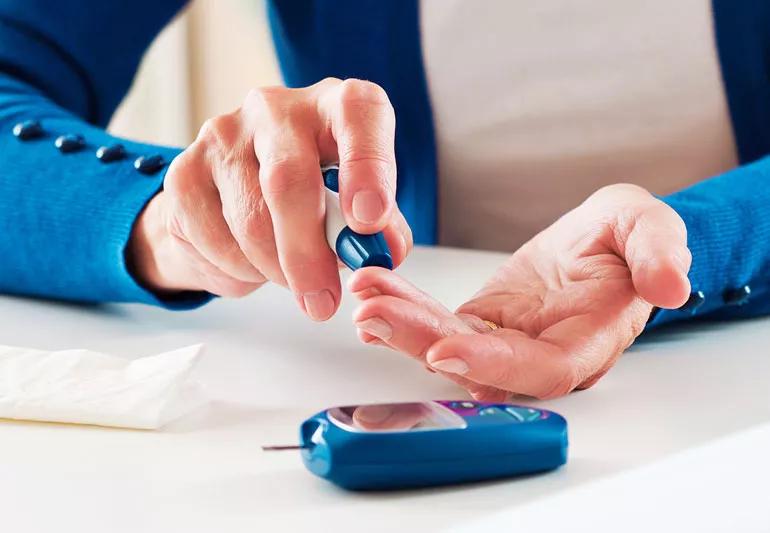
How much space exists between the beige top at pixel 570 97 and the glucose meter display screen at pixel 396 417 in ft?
2.32

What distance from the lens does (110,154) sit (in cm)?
77

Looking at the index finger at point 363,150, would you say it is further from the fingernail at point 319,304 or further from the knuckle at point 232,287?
the knuckle at point 232,287

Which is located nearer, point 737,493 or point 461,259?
point 737,493

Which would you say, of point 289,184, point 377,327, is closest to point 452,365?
point 377,327

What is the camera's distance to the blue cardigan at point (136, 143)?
0.70m

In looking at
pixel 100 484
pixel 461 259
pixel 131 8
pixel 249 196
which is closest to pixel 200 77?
pixel 131 8

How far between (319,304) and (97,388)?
12 cm

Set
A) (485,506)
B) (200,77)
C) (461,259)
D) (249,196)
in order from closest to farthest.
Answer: (485,506)
(249,196)
(461,259)
(200,77)

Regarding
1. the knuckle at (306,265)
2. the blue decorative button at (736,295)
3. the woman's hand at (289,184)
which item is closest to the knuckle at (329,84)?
the woman's hand at (289,184)

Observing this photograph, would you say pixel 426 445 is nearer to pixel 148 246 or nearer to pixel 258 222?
Result: pixel 258 222

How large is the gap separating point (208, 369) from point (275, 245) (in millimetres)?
85

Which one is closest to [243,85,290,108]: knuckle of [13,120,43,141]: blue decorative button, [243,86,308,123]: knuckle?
[243,86,308,123]: knuckle

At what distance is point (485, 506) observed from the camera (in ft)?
1.14

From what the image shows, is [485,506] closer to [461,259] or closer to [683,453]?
[683,453]
